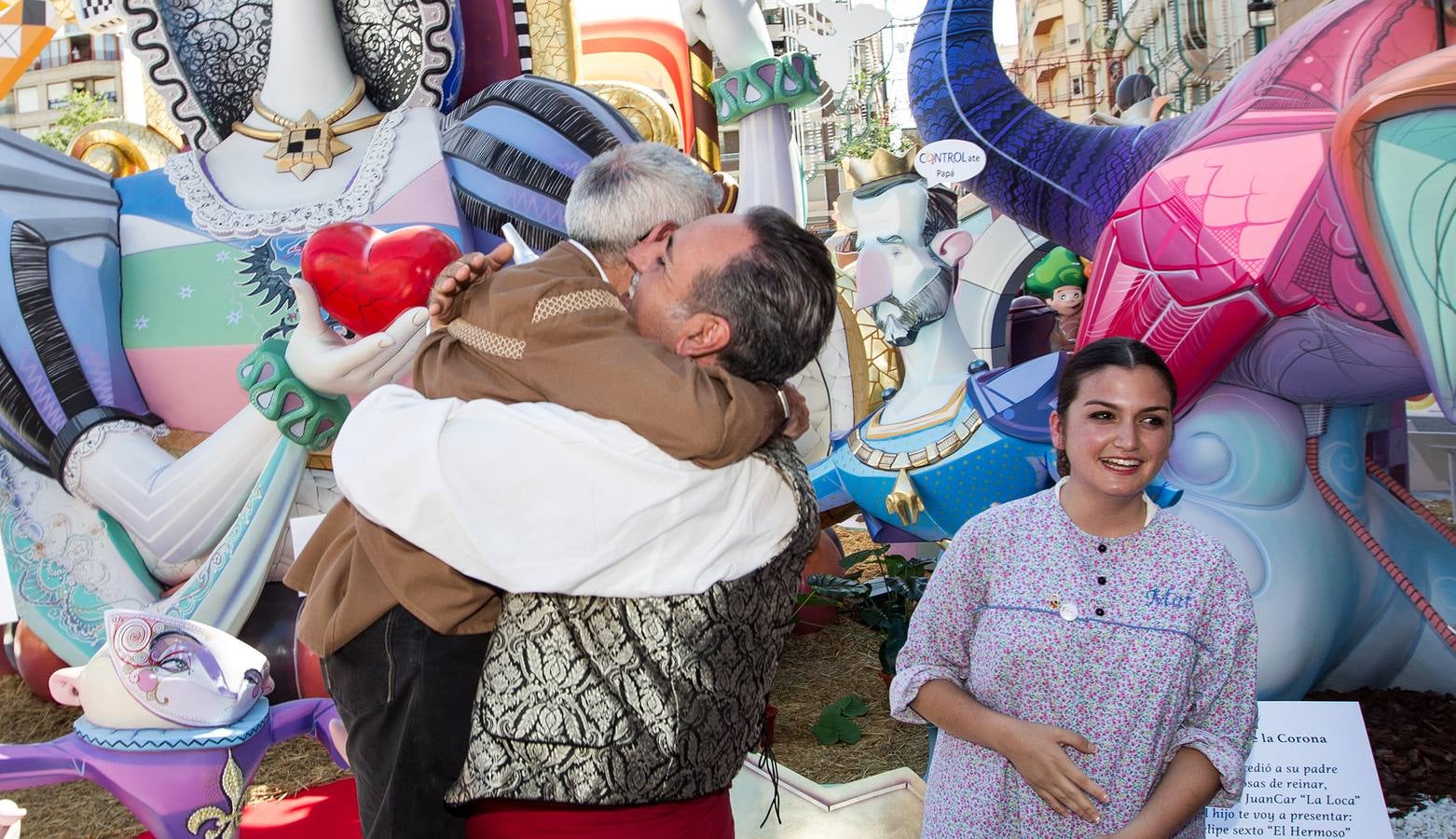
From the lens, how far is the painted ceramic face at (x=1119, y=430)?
1.23 meters

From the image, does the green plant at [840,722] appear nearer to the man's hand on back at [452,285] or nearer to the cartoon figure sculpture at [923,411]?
the cartoon figure sculpture at [923,411]

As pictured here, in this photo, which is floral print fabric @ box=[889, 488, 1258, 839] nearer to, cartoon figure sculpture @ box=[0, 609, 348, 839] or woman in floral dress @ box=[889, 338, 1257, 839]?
woman in floral dress @ box=[889, 338, 1257, 839]

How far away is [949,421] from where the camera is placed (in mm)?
2971

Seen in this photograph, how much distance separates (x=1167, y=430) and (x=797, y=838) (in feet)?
4.94

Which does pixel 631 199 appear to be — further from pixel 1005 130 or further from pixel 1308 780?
pixel 1005 130

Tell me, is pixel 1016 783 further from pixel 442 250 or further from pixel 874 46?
pixel 874 46

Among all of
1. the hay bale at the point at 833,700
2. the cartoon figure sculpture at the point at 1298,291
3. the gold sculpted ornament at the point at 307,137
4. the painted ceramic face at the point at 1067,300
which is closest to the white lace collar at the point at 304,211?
the gold sculpted ornament at the point at 307,137

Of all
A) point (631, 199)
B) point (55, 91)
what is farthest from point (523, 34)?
point (55, 91)

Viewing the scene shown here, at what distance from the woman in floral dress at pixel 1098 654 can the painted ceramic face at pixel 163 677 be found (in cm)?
131

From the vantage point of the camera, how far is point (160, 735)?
196cm

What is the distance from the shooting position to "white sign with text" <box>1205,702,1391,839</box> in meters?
1.61

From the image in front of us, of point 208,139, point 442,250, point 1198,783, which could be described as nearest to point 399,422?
point 1198,783

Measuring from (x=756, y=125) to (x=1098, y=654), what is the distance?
7.27 ft

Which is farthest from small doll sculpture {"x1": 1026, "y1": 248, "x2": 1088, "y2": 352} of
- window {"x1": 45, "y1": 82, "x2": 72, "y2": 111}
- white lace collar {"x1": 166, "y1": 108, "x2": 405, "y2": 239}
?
window {"x1": 45, "y1": 82, "x2": 72, "y2": 111}
